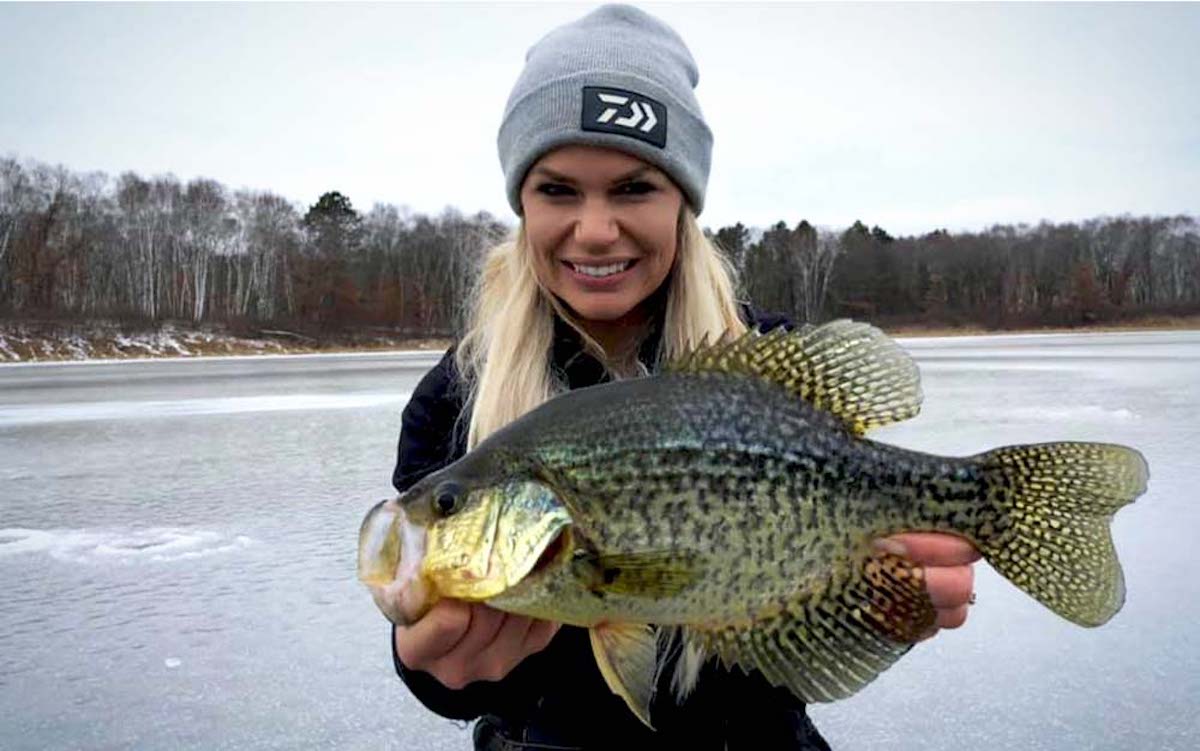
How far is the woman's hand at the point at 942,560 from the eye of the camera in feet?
6.36

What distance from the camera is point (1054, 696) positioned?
13.1 ft

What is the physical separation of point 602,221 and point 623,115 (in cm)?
31

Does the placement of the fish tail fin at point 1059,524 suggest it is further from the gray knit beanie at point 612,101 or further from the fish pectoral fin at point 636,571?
the gray knit beanie at point 612,101

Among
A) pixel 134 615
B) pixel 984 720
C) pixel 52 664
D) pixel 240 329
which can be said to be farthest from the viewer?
pixel 240 329

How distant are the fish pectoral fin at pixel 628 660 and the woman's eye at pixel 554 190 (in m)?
1.27

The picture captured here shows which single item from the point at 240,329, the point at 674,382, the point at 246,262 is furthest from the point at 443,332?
the point at 674,382

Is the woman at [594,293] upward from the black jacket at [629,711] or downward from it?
upward

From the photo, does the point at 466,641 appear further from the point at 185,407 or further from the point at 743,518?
the point at 185,407

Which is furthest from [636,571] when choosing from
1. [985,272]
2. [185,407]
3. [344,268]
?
[985,272]

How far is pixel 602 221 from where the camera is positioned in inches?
99.7

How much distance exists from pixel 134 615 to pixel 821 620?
429 centimetres

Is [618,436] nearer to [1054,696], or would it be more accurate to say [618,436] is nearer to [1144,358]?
[1054,696]

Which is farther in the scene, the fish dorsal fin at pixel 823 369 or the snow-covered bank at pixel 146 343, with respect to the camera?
the snow-covered bank at pixel 146 343

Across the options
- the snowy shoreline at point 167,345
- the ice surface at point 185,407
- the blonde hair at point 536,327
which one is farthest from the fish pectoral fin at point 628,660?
the snowy shoreline at point 167,345
